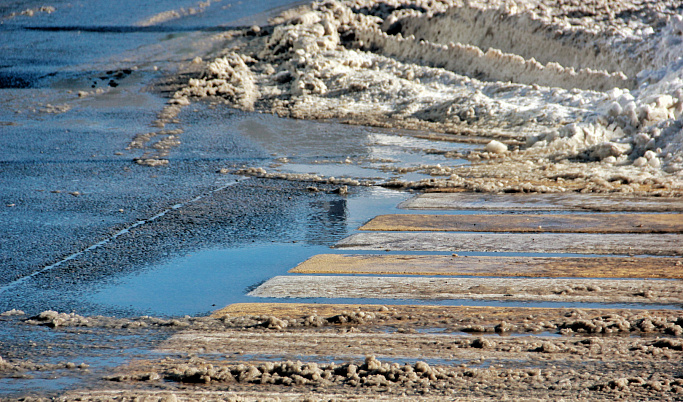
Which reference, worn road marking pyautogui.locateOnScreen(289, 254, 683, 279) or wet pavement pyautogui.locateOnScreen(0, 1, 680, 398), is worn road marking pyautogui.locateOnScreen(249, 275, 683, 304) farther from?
worn road marking pyautogui.locateOnScreen(289, 254, 683, 279)

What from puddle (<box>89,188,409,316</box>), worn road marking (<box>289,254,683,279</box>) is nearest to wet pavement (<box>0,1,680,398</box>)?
puddle (<box>89,188,409,316</box>)

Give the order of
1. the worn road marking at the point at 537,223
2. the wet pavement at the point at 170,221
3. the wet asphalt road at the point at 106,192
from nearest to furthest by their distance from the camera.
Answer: the wet pavement at the point at 170,221, the wet asphalt road at the point at 106,192, the worn road marking at the point at 537,223

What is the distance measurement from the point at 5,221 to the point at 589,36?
36.5 ft

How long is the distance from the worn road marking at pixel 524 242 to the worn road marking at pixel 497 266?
0.72 ft

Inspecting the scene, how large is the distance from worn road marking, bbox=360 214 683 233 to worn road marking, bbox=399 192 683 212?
0.26 meters

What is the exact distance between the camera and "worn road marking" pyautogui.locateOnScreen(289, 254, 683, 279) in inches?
186

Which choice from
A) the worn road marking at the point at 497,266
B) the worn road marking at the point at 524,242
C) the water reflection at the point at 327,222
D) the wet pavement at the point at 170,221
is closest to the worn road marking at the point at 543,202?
the wet pavement at the point at 170,221

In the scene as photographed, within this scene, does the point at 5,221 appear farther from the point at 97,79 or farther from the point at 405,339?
the point at 97,79

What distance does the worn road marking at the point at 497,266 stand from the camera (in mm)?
4727

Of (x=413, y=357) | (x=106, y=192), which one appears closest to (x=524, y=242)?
(x=413, y=357)

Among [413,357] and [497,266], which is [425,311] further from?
[497,266]

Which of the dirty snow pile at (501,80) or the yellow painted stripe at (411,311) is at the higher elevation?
the dirty snow pile at (501,80)

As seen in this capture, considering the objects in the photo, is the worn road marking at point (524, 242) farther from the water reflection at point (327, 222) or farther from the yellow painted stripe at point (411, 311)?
the yellow painted stripe at point (411, 311)

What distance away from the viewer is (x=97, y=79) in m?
15.0
